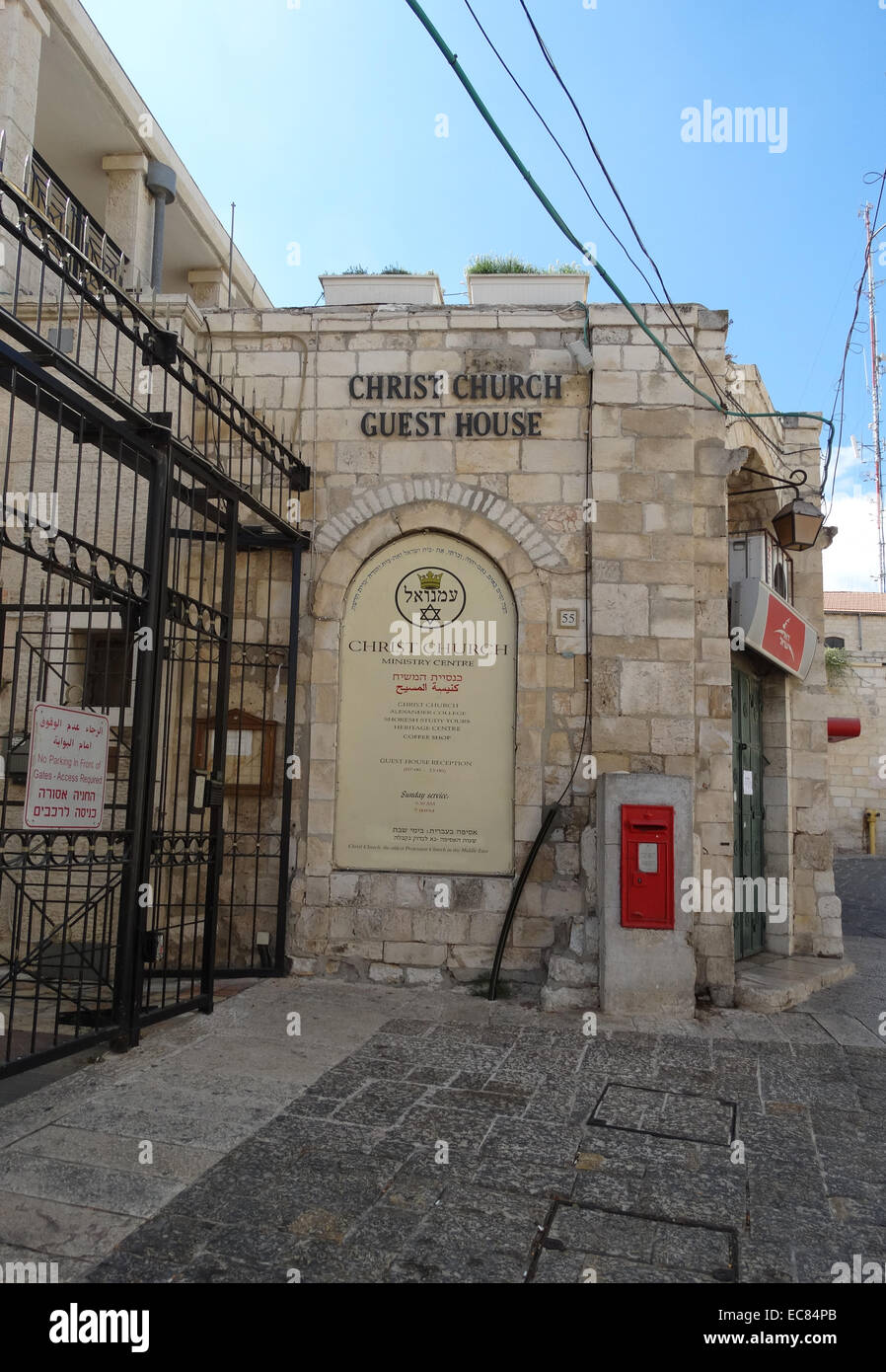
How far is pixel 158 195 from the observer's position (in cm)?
1329

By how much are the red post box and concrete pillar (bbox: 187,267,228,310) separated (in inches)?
515

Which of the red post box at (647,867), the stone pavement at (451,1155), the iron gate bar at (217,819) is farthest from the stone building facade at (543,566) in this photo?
the iron gate bar at (217,819)

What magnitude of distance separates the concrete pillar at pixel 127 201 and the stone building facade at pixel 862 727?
15.1m

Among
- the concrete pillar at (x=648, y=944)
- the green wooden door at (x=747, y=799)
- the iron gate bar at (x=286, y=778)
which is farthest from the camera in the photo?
the green wooden door at (x=747, y=799)

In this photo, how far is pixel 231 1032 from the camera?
501 centimetres

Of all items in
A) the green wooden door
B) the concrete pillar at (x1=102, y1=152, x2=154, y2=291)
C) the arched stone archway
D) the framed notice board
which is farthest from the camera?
the concrete pillar at (x1=102, y1=152, x2=154, y2=291)

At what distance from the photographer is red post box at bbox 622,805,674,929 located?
18.5 feet

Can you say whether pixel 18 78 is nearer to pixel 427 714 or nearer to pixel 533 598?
pixel 533 598

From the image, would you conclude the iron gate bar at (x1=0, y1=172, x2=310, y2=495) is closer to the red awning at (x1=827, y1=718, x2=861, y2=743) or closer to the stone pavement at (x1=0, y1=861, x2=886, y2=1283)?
the stone pavement at (x1=0, y1=861, x2=886, y2=1283)

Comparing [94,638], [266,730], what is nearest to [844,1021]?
[266,730]

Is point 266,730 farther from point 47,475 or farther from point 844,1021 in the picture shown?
point 844,1021

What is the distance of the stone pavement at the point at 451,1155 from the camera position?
2.76 m

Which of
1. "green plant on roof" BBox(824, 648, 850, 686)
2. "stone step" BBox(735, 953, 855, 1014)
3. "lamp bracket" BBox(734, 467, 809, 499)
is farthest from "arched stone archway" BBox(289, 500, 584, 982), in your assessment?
"green plant on roof" BBox(824, 648, 850, 686)

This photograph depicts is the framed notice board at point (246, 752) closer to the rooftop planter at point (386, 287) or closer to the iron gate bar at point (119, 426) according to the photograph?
the iron gate bar at point (119, 426)
